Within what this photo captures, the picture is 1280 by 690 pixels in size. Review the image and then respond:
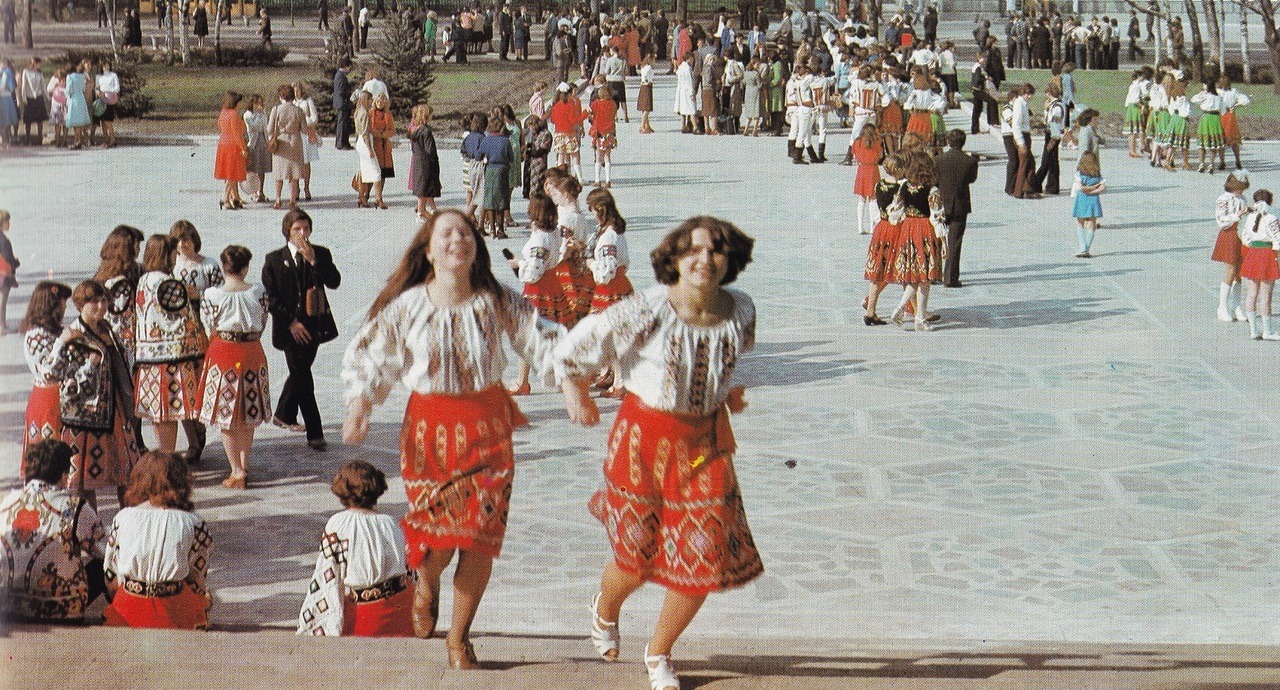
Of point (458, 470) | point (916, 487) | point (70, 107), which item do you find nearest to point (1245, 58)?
point (70, 107)

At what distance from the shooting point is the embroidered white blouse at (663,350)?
6.05 m

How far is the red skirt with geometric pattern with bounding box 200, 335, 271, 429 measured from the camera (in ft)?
34.2

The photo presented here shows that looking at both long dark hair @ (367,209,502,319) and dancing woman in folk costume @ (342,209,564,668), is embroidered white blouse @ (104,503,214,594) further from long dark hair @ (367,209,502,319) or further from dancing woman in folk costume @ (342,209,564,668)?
long dark hair @ (367,209,502,319)

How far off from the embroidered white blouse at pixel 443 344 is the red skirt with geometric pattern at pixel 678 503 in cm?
46

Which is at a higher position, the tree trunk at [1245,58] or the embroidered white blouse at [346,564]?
the tree trunk at [1245,58]

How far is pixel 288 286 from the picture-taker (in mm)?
11242

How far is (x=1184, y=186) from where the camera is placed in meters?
27.9

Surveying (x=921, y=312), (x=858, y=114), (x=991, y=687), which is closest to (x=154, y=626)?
(x=991, y=687)

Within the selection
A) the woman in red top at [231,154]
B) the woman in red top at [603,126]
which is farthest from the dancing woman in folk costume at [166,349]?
the woman in red top at [603,126]

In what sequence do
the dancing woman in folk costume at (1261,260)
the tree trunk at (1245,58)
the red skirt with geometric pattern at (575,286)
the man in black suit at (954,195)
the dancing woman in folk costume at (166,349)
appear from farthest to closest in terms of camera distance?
the tree trunk at (1245,58) < the man in black suit at (954,195) < the dancing woman in folk costume at (1261,260) < the red skirt with geometric pattern at (575,286) < the dancing woman in folk costume at (166,349)

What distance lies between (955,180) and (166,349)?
10.2 metres

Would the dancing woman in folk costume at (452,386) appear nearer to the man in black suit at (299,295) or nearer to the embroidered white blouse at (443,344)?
the embroidered white blouse at (443,344)

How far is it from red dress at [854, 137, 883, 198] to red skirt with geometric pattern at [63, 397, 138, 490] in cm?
1349

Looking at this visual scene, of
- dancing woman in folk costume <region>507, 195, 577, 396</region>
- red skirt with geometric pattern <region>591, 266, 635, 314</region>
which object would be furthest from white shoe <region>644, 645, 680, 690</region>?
red skirt with geometric pattern <region>591, 266, 635, 314</region>
